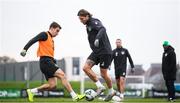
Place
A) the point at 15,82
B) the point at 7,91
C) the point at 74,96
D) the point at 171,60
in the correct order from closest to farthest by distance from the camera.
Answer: the point at 74,96
the point at 171,60
the point at 7,91
the point at 15,82

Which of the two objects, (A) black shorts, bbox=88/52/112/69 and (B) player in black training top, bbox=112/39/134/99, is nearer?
(A) black shorts, bbox=88/52/112/69

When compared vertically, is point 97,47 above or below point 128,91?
above

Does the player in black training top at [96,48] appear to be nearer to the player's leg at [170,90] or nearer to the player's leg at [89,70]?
the player's leg at [89,70]

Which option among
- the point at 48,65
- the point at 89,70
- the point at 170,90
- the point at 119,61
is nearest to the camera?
the point at 48,65

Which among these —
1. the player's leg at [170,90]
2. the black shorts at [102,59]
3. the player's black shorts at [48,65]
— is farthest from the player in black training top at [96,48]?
the player's leg at [170,90]

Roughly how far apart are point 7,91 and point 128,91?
239 inches

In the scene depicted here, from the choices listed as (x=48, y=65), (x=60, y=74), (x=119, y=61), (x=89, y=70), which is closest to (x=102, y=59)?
(x=89, y=70)

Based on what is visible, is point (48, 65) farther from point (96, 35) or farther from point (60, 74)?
point (96, 35)

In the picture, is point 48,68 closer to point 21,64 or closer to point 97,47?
point 97,47

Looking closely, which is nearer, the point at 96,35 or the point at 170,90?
the point at 96,35

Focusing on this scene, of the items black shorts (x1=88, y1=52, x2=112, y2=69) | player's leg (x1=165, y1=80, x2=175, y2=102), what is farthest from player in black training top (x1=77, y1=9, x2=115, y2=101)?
player's leg (x1=165, y1=80, x2=175, y2=102)

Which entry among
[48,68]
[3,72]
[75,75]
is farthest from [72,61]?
[48,68]

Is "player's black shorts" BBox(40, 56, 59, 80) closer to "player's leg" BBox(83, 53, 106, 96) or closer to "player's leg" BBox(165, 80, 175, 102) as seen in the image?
"player's leg" BBox(83, 53, 106, 96)

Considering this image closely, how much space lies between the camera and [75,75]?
30875 millimetres
